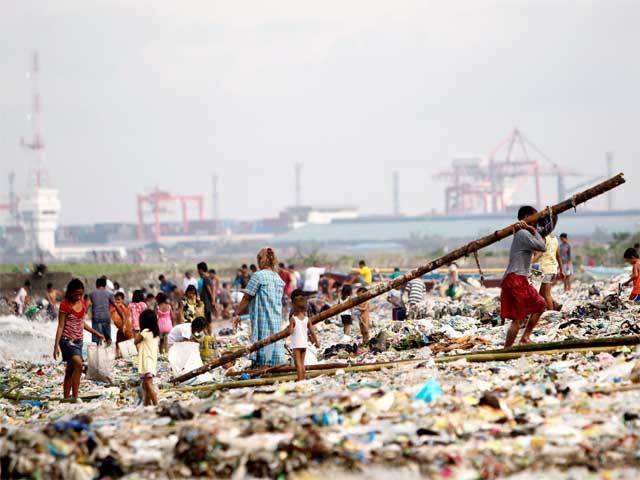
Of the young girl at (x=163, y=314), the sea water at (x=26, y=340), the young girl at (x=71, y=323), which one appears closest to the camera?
the young girl at (x=71, y=323)

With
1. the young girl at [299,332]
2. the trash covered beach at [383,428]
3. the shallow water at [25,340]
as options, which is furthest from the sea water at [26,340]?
the young girl at [299,332]

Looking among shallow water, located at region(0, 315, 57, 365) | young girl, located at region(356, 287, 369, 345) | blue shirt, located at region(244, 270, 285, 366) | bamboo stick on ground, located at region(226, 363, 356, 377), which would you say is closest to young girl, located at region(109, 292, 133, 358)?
shallow water, located at region(0, 315, 57, 365)

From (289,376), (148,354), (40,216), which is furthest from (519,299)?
(40,216)

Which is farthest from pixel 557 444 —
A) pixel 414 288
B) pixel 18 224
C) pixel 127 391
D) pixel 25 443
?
pixel 18 224

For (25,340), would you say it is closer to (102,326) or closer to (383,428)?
(102,326)

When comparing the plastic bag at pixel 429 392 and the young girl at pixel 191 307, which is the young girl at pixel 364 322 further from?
the plastic bag at pixel 429 392

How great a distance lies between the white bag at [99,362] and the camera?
12422 millimetres

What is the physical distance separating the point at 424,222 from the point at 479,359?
446 feet

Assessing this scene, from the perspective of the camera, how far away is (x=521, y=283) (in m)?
10.2

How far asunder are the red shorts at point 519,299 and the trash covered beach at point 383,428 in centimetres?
47

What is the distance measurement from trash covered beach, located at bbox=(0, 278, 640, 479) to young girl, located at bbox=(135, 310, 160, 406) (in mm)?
390

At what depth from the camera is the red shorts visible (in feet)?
33.1

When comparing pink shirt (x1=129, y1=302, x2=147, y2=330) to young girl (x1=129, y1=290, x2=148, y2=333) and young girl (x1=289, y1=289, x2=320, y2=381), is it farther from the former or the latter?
young girl (x1=289, y1=289, x2=320, y2=381)

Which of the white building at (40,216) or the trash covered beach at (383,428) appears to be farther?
the white building at (40,216)
